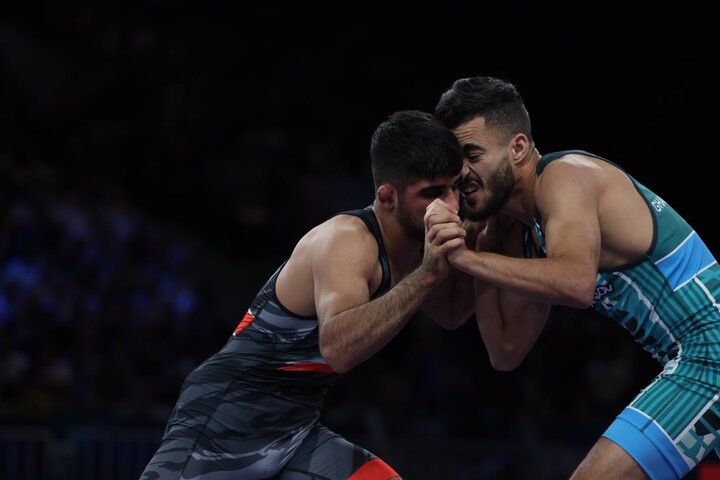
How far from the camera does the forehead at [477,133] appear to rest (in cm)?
441

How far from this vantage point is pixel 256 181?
13578 mm

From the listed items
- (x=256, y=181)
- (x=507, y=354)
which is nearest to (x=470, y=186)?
(x=507, y=354)

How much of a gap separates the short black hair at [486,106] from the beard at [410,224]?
460mm

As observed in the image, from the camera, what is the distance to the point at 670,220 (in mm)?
4289

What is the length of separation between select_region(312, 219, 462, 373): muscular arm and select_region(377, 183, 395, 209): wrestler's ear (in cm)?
23

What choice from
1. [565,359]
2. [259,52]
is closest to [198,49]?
[259,52]

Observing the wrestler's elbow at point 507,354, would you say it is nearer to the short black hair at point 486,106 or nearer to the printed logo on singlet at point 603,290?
the printed logo on singlet at point 603,290

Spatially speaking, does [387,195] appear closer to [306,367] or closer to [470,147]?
[470,147]

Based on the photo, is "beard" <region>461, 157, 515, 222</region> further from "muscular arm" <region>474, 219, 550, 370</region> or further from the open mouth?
"muscular arm" <region>474, 219, 550, 370</region>

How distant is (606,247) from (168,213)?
968cm

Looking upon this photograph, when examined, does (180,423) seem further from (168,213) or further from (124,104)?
(124,104)

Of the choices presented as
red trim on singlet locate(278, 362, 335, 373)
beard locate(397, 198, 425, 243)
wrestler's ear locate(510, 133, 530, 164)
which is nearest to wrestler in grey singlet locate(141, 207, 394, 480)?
red trim on singlet locate(278, 362, 335, 373)

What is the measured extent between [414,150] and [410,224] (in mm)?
314

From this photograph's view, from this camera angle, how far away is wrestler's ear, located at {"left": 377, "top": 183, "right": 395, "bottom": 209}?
14.1 ft
